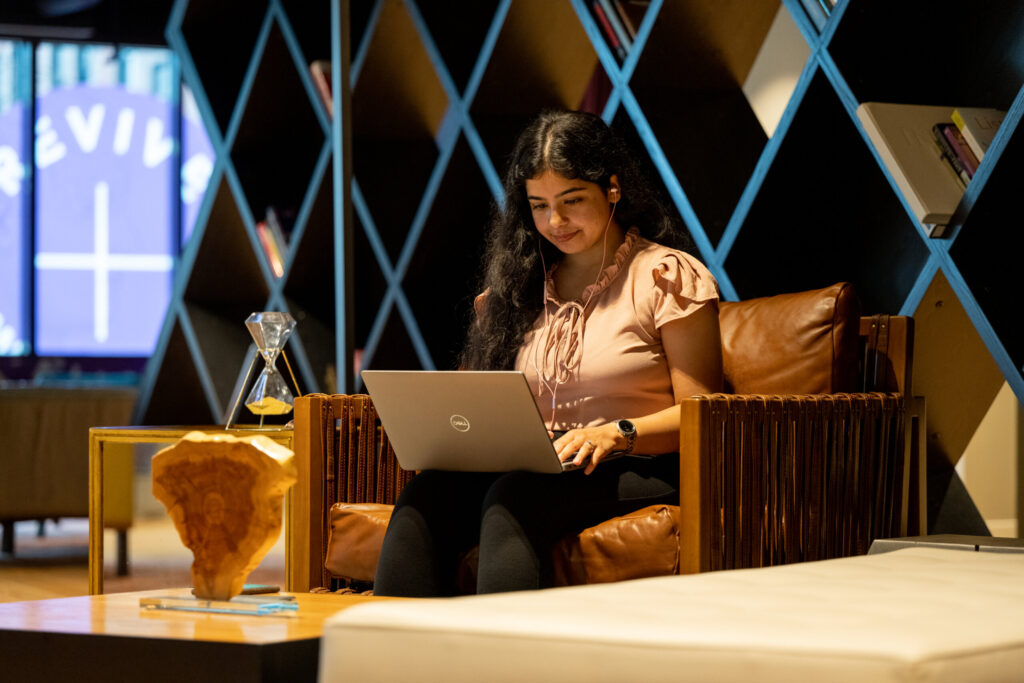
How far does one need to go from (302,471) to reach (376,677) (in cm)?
122

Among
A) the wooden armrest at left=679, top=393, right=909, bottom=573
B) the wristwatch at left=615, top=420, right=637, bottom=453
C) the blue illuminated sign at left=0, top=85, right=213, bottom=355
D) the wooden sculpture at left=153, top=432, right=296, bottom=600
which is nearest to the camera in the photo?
the wooden sculpture at left=153, top=432, right=296, bottom=600

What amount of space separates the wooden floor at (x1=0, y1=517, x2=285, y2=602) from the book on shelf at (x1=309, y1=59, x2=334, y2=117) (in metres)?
1.38

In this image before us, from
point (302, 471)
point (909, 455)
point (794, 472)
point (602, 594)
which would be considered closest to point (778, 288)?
point (909, 455)

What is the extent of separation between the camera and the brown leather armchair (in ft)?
6.36

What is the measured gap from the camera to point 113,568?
415cm

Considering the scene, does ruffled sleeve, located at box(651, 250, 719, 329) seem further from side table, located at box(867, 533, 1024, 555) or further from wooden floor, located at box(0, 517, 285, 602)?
wooden floor, located at box(0, 517, 285, 602)

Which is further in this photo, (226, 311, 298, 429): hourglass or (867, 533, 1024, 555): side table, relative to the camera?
(226, 311, 298, 429): hourglass

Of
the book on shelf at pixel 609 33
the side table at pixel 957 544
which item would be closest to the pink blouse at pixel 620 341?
the side table at pixel 957 544

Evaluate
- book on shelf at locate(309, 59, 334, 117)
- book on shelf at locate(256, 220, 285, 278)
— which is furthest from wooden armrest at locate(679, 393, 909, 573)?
book on shelf at locate(256, 220, 285, 278)

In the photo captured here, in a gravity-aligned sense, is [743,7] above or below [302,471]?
above

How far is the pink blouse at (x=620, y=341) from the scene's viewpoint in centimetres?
221

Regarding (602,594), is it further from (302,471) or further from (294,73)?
(294,73)

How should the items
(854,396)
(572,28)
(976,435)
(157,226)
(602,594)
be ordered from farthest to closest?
1. (157,226)
2. (572,28)
3. (976,435)
4. (854,396)
5. (602,594)

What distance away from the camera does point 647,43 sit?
3.06 m
